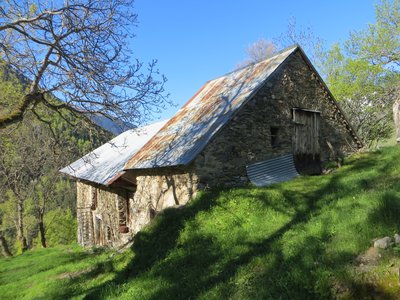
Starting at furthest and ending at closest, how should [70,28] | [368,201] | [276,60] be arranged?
1. [276,60]
2. [70,28]
3. [368,201]

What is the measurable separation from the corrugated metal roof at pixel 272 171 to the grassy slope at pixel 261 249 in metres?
0.83

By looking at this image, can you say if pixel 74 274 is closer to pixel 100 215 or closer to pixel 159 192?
pixel 159 192

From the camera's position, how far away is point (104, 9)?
26.5ft

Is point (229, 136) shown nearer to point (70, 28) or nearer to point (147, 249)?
point (147, 249)

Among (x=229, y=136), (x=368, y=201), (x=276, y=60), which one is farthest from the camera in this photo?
(x=276, y=60)

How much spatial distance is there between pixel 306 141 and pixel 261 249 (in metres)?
8.14

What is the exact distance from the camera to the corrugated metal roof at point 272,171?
11.8 m

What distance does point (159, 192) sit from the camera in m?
12.1

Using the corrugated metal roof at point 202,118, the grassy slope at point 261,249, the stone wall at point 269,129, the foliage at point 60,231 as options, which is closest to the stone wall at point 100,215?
the corrugated metal roof at point 202,118

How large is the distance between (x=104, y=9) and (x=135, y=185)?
767cm

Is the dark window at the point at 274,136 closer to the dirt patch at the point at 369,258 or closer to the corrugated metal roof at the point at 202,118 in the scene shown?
the corrugated metal roof at the point at 202,118

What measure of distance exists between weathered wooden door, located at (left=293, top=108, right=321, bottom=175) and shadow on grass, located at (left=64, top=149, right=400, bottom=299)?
2864 millimetres

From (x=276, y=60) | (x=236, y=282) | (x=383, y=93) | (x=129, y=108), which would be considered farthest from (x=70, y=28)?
(x=383, y=93)

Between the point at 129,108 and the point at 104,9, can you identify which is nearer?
the point at 104,9
